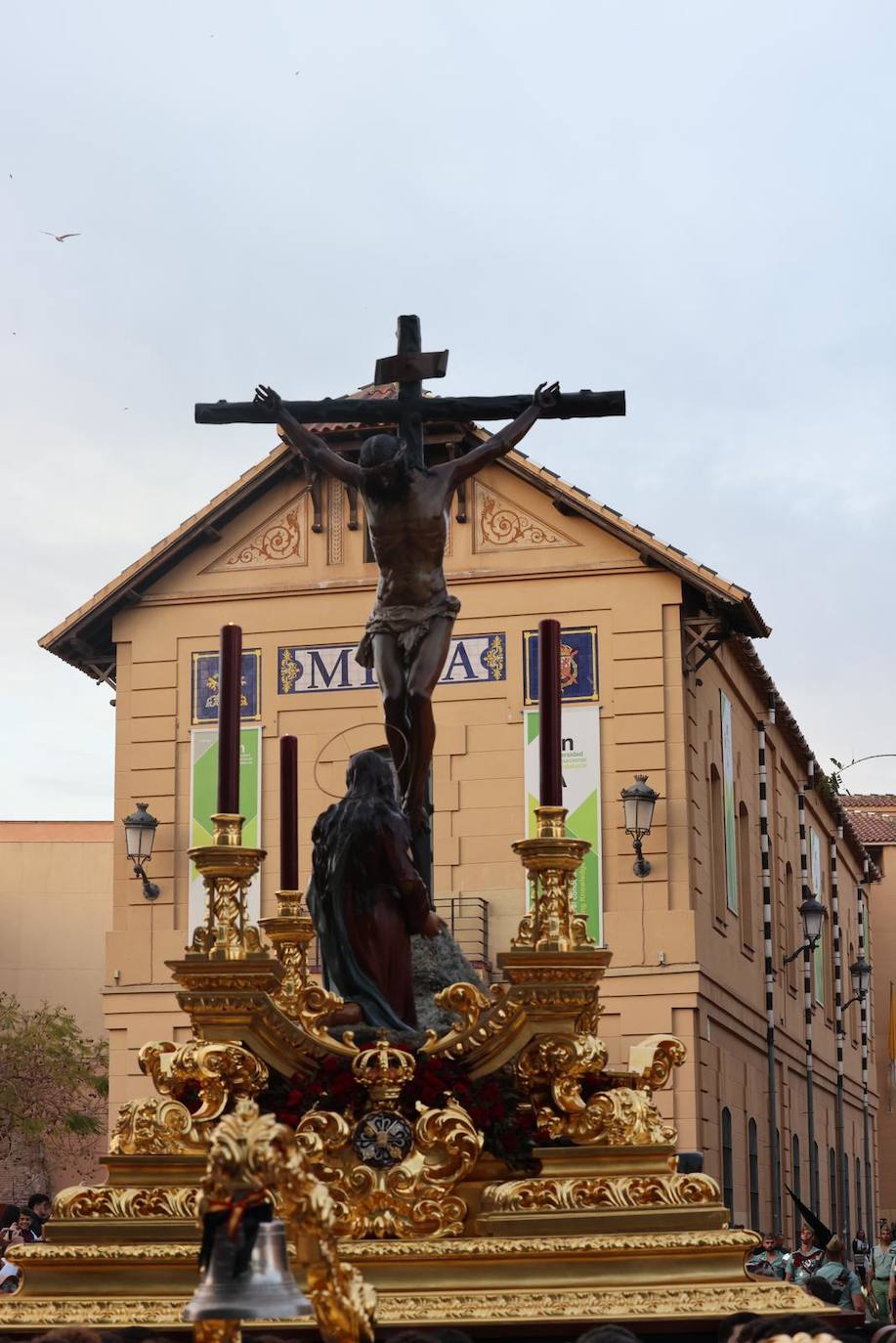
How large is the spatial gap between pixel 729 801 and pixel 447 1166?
A: 20.6 m

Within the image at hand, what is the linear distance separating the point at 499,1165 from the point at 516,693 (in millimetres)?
17042

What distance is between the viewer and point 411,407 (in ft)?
29.4

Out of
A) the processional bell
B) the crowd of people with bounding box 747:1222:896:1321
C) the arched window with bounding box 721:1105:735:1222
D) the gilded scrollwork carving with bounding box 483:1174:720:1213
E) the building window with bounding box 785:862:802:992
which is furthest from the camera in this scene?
the building window with bounding box 785:862:802:992

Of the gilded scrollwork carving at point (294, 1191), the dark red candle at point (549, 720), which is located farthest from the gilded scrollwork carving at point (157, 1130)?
the gilded scrollwork carving at point (294, 1191)

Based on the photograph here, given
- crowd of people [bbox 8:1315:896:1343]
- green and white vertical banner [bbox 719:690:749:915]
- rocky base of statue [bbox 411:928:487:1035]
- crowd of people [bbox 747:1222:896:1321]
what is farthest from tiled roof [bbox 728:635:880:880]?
crowd of people [bbox 8:1315:896:1343]

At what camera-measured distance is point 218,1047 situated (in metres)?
6.91

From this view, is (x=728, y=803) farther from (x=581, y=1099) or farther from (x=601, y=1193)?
(x=601, y=1193)

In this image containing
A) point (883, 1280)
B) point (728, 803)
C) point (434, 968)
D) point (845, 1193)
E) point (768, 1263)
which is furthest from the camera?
point (845, 1193)

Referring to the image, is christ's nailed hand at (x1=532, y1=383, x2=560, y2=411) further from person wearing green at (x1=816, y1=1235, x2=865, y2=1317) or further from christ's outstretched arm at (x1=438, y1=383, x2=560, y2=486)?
person wearing green at (x1=816, y1=1235, x2=865, y2=1317)

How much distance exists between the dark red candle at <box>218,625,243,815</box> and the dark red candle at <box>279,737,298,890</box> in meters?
1.67

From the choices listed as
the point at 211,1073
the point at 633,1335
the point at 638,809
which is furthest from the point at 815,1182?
the point at 633,1335

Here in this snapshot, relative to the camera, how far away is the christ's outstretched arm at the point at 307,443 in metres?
Result: 8.63

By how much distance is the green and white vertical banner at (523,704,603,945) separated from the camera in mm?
23266

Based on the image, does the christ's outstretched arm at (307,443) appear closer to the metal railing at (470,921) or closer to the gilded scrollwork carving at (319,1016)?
Result: the gilded scrollwork carving at (319,1016)
